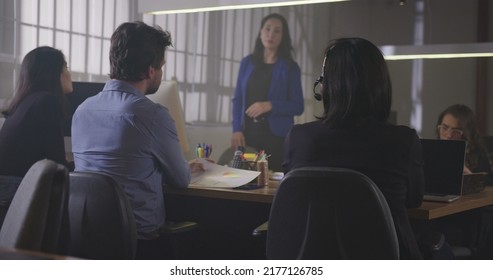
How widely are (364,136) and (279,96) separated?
394 cm

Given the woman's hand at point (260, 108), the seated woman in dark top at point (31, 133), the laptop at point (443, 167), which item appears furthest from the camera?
the woman's hand at point (260, 108)

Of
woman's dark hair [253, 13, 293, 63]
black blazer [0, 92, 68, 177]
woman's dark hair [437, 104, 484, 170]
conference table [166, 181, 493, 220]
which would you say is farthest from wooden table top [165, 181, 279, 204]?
woman's dark hair [253, 13, 293, 63]

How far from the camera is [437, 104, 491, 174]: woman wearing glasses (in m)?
3.84

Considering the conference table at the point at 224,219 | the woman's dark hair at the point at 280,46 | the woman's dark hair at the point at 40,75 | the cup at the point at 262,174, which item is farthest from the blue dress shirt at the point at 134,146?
the woman's dark hair at the point at 280,46

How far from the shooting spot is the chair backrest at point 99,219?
2166mm

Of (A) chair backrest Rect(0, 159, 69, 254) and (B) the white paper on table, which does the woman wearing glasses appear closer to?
(B) the white paper on table

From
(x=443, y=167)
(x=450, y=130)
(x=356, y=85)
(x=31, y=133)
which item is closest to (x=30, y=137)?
(x=31, y=133)

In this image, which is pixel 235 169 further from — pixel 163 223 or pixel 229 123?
pixel 229 123

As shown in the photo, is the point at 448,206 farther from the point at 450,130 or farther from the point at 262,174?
the point at 450,130

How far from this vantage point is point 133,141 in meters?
2.45

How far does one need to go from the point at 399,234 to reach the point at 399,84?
19.0 ft

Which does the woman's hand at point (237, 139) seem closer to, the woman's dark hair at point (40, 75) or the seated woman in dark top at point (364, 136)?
the woman's dark hair at point (40, 75)

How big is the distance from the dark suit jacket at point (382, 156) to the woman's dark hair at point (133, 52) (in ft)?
2.63
